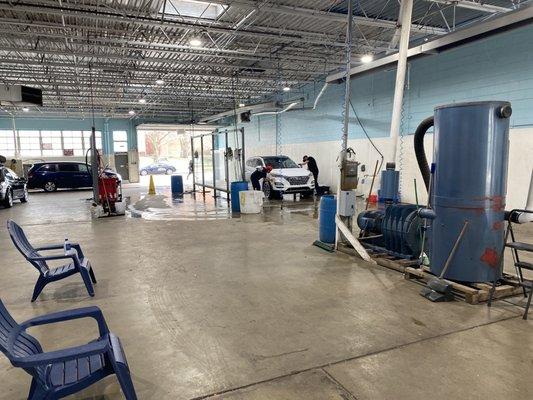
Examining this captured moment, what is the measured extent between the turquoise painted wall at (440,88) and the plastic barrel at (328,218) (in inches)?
139

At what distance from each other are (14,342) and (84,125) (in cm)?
2414

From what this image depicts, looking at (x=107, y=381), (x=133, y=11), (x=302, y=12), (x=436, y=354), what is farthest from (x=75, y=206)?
(x=436, y=354)

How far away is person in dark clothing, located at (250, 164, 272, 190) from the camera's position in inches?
504

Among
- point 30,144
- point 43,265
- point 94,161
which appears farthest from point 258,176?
point 30,144

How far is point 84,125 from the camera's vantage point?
926 inches

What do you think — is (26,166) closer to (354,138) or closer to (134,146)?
(134,146)

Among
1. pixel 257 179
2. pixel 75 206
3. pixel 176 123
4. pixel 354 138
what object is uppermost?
pixel 176 123

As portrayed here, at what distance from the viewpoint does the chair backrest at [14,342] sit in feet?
6.45

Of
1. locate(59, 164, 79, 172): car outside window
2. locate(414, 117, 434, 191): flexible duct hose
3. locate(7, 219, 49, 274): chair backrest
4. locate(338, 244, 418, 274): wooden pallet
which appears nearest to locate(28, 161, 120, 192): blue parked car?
locate(59, 164, 79, 172): car outside window

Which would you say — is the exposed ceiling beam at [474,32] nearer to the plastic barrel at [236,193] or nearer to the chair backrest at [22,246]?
the plastic barrel at [236,193]

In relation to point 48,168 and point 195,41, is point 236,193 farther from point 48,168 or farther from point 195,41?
point 48,168

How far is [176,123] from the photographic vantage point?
25.0 m

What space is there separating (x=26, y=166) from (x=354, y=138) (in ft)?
57.1

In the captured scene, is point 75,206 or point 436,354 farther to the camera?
point 75,206
